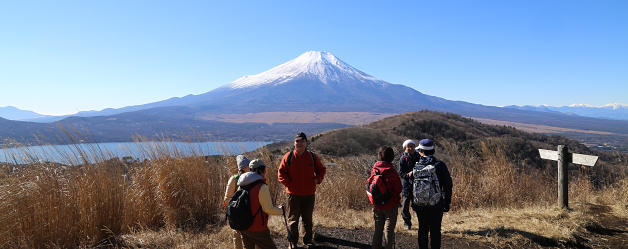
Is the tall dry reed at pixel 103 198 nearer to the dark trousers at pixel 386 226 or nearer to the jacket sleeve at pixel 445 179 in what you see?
the dark trousers at pixel 386 226

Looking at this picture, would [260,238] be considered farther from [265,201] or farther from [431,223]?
[431,223]

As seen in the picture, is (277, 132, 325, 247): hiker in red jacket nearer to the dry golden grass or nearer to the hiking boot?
the hiking boot

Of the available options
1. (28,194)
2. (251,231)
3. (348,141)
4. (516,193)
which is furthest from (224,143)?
(348,141)

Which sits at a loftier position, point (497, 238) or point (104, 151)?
point (104, 151)

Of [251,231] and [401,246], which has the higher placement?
[251,231]

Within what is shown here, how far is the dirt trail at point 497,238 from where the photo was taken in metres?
4.45

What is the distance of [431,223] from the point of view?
3748 mm

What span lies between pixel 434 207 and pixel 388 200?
0.48m

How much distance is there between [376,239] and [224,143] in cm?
363

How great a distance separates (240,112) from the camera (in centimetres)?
17688

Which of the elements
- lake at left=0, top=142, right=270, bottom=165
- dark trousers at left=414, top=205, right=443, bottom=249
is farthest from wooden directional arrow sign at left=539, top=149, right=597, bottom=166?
lake at left=0, top=142, right=270, bottom=165

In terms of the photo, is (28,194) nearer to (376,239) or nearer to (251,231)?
(251,231)

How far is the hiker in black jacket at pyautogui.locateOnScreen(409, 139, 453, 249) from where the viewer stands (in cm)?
367

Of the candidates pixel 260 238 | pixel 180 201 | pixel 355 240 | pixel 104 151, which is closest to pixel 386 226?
pixel 355 240
